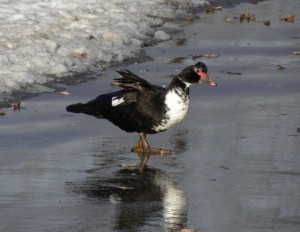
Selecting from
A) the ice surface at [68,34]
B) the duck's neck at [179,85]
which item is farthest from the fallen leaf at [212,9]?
the duck's neck at [179,85]

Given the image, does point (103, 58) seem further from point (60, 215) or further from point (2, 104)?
point (60, 215)

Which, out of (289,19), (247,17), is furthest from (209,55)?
(289,19)

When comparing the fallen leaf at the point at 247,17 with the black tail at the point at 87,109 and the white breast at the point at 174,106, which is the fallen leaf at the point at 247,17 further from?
the white breast at the point at 174,106

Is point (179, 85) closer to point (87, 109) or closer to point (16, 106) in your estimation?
point (87, 109)

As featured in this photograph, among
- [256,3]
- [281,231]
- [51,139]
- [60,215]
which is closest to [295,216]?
[281,231]

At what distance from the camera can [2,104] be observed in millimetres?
11938

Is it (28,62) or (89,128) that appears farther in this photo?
(28,62)

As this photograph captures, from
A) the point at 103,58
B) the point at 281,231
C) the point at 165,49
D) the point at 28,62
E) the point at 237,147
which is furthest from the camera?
the point at 165,49

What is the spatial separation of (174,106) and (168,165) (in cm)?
63

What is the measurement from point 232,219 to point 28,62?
648 centimetres

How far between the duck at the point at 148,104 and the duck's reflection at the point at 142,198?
2.22ft

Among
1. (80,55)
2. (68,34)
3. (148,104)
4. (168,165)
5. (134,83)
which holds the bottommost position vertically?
(168,165)

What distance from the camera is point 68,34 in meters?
Answer: 16.1

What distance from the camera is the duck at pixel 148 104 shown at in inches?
400
